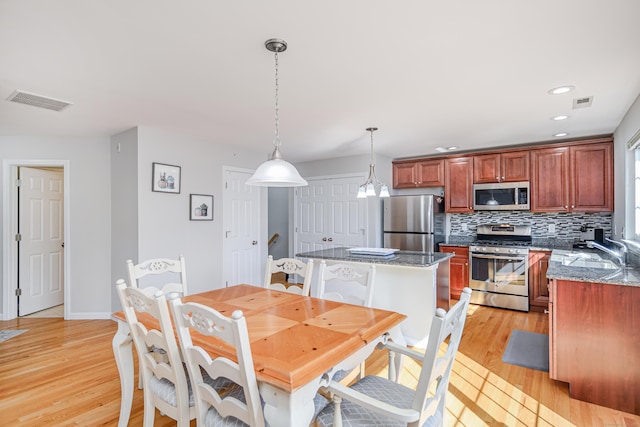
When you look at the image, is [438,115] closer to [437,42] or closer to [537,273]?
[437,42]

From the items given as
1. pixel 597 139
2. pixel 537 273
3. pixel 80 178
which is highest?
pixel 597 139

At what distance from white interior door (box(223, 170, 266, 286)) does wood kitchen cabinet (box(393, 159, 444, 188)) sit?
2.30 meters

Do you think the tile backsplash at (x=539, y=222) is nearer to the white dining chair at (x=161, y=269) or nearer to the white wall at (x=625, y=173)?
the white wall at (x=625, y=173)

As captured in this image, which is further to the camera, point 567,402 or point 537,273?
point 537,273

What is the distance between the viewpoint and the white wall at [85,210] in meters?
3.96

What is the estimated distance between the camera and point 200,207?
416 centimetres

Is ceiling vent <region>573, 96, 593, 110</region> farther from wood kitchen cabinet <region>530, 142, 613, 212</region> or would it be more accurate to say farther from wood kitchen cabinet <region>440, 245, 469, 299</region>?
wood kitchen cabinet <region>440, 245, 469, 299</region>

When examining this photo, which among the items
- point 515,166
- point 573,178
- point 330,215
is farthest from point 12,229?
point 573,178

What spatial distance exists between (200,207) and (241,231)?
2.55 feet

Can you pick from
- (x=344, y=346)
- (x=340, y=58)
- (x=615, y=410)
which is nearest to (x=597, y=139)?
(x=615, y=410)

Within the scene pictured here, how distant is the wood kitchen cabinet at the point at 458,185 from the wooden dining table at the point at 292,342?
353cm

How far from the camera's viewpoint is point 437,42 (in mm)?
1876

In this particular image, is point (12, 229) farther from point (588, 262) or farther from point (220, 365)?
point (588, 262)

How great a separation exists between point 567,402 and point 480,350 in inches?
33.1
